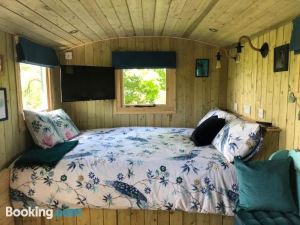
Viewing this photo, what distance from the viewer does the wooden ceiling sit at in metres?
1.93

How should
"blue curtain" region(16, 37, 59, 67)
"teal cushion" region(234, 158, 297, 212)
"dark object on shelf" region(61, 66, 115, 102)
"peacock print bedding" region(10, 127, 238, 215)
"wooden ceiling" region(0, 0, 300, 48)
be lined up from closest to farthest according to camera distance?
"teal cushion" region(234, 158, 297, 212), "wooden ceiling" region(0, 0, 300, 48), "peacock print bedding" region(10, 127, 238, 215), "blue curtain" region(16, 37, 59, 67), "dark object on shelf" region(61, 66, 115, 102)

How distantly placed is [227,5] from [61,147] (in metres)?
2.07

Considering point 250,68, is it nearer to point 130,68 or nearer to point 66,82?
point 130,68

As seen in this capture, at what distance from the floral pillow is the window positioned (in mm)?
2254

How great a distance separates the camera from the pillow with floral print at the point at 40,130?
102 inches

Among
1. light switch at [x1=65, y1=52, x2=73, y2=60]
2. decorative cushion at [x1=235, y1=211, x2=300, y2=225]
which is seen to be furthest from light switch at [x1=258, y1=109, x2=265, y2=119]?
light switch at [x1=65, y1=52, x2=73, y2=60]

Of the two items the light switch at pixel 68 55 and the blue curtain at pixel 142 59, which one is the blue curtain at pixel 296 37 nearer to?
the blue curtain at pixel 142 59

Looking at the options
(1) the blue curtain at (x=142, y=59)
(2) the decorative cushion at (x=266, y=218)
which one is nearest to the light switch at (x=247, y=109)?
(1) the blue curtain at (x=142, y=59)

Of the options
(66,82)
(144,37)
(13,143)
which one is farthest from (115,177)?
(144,37)

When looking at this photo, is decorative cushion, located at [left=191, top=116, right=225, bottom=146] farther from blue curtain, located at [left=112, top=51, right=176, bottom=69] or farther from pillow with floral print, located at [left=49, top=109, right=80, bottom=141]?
pillow with floral print, located at [left=49, top=109, right=80, bottom=141]

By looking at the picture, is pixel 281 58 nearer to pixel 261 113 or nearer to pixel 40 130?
pixel 261 113

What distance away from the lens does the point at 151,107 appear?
3842 millimetres

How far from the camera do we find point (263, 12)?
204 centimetres

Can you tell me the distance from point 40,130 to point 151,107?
5.71 feet
